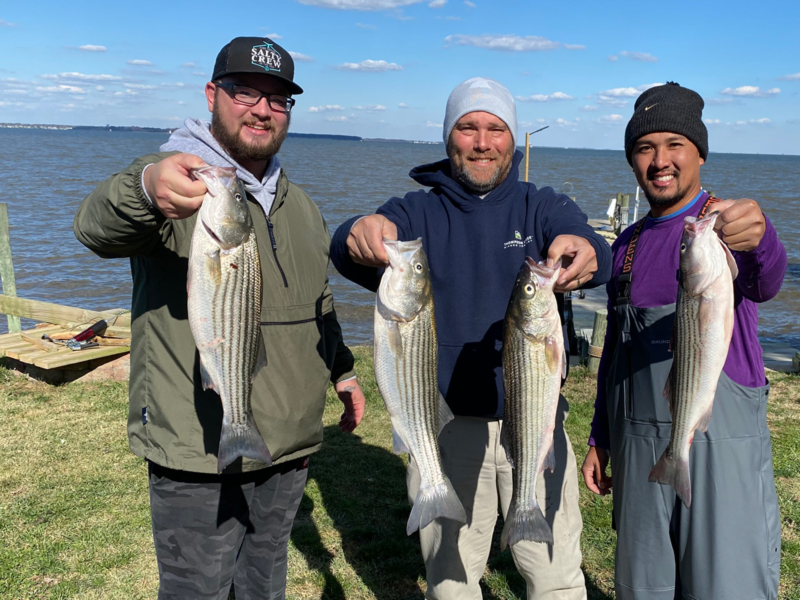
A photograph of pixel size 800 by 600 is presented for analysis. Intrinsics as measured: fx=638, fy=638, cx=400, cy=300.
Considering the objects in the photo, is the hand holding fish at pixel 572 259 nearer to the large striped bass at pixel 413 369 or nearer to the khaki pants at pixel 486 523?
the large striped bass at pixel 413 369

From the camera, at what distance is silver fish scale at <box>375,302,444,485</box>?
3.06m

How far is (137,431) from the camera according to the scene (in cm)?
357

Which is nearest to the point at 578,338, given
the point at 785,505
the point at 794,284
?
the point at 785,505

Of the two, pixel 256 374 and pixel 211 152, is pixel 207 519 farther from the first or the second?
pixel 211 152

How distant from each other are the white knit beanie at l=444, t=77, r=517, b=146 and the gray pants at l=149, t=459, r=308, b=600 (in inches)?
93.2

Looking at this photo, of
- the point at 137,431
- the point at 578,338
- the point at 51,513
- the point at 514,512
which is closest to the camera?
the point at 514,512

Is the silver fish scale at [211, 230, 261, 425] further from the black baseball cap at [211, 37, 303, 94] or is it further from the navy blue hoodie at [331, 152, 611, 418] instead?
the black baseball cap at [211, 37, 303, 94]

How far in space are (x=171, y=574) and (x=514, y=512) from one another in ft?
6.37

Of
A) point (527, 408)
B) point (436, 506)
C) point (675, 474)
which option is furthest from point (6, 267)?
point (675, 474)

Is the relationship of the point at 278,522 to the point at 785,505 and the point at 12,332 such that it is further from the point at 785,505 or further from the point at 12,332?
the point at 12,332

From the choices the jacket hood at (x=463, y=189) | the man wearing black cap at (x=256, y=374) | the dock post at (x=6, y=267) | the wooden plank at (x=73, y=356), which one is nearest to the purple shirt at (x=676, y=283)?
the jacket hood at (x=463, y=189)

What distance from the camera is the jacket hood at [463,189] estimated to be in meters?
3.85

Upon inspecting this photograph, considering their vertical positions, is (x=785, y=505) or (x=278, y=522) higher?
(x=278, y=522)

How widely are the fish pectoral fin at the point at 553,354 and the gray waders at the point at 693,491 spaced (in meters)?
0.74
